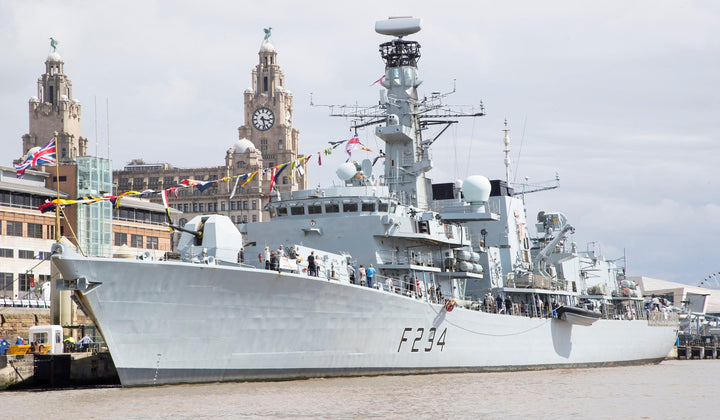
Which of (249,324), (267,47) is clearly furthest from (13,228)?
(267,47)

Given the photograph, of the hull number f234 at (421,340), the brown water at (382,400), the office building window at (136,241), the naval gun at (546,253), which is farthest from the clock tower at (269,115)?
the brown water at (382,400)

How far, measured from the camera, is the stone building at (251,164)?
10519 centimetres

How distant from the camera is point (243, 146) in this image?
4382 inches

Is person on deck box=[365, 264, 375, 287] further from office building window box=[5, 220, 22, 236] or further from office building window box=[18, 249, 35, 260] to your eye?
office building window box=[18, 249, 35, 260]

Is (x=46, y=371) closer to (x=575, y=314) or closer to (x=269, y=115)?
(x=575, y=314)

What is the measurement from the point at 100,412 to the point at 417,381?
9.26 m

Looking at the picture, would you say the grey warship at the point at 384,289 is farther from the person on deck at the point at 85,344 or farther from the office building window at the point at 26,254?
the office building window at the point at 26,254

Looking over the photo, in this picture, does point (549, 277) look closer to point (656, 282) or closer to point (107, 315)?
point (107, 315)

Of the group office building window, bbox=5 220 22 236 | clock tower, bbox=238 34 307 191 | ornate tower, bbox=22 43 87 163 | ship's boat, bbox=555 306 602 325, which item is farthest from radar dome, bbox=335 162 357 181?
ornate tower, bbox=22 43 87 163

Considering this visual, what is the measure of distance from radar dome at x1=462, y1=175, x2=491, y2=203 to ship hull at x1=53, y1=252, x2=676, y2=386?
535 centimetres

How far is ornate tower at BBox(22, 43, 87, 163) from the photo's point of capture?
376ft

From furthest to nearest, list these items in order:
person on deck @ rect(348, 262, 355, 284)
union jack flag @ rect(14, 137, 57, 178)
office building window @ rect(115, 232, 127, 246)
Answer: office building window @ rect(115, 232, 127, 246) → union jack flag @ rect(14, 137, 57, 178) → person on deck @ rect(348, 262, 355, 284)

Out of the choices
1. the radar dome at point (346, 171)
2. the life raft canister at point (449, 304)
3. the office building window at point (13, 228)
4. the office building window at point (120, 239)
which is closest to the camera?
the life raft canister at point (449, 304)

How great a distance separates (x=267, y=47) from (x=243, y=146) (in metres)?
18.5
